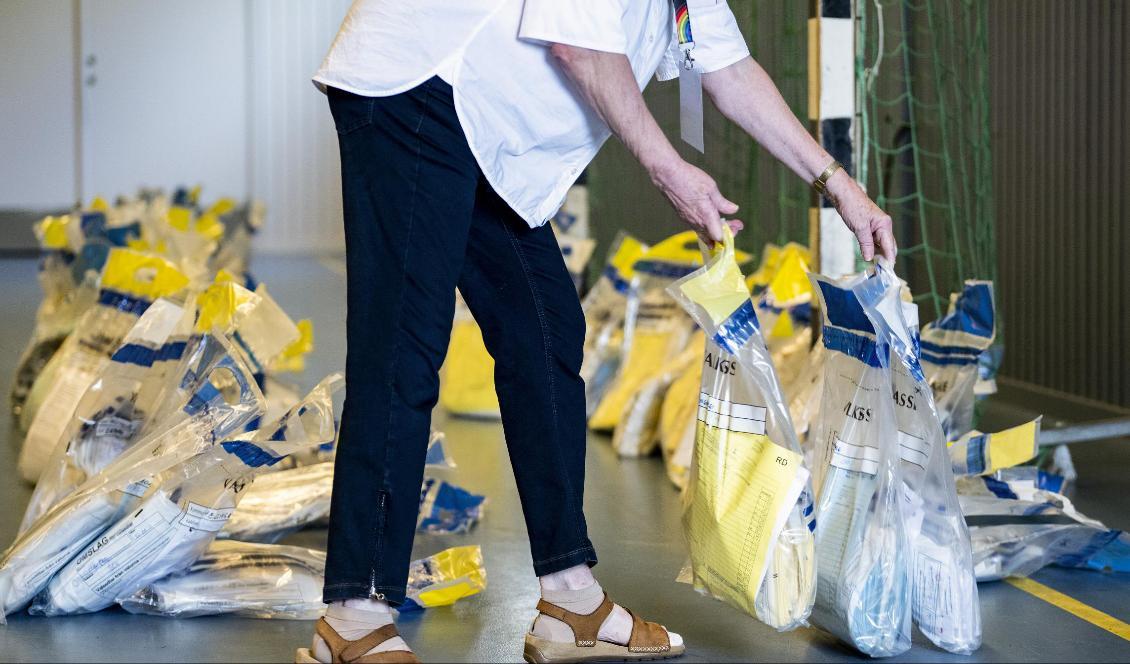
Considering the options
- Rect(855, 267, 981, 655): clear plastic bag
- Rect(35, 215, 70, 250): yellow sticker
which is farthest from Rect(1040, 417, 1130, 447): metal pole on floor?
Rect(35, 215, 70, 250): yellow sticker

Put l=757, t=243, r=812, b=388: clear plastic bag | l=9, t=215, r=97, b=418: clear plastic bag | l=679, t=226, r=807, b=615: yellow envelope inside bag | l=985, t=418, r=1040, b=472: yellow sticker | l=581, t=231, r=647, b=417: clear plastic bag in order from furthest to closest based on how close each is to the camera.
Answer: l=581, t=231, r=647, b=417: clear plastic bag → l=9, t=215, r=97, b=418: clear plastic bag → l=757, t=243, r=812, b=388: clear plastic bag → l=985, t=418, r=1040, b=472: yellow sticker → l=679, t=226, r=807, b=615: yellow envelope inside bag

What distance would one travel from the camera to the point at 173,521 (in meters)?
1.95

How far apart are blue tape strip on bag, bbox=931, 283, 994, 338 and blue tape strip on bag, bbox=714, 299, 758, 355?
101cm

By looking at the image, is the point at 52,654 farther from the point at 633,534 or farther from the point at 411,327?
the point at 633,534

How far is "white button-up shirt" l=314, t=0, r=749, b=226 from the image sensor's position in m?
1.53

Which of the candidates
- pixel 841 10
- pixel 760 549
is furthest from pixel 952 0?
pixel 760 549

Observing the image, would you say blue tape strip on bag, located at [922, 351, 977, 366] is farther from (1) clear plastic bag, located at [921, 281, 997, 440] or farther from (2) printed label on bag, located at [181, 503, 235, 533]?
(2) printed label on bag, located at [181, 503, 235, 533]

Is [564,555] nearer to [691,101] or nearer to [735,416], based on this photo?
[735,416]

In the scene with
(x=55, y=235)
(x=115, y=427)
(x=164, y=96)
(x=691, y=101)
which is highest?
(x=164, y=96)

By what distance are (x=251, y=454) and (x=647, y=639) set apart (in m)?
0.67

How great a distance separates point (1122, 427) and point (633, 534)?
1183 mm

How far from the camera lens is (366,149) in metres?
1.59

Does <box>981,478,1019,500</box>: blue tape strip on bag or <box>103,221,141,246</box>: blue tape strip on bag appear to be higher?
<box>103,221,141,246</box>: blue tape strip on bag

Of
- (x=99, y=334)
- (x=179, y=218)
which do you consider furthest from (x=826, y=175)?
(x=179, y=218)
